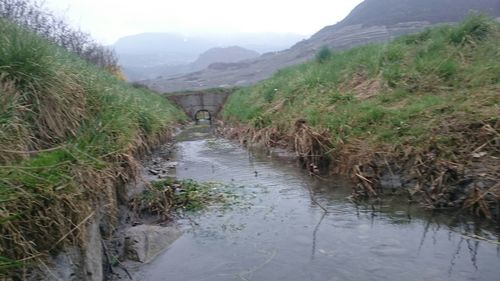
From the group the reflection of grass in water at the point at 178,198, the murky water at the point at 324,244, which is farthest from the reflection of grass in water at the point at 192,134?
the murky water at the point at 324,244

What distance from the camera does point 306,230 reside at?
15.4 feet

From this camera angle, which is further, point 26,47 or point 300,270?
point 26,47

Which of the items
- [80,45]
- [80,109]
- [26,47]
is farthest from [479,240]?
[80,45]

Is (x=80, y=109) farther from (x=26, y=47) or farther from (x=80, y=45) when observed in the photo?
(x=80, y=45)

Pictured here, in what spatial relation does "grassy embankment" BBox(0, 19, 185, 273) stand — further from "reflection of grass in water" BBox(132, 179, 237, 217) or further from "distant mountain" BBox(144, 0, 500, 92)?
"distant mountain" BBox(144, 0, 500, 92)

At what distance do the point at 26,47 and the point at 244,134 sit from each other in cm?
723

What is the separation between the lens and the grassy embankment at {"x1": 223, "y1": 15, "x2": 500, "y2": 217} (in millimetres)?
5176

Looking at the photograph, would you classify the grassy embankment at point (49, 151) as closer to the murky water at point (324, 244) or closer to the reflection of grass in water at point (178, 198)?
the reflection of grass in water at point (178, 198)

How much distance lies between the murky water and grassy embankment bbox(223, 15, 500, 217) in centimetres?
57

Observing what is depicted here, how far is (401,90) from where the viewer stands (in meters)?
8.25

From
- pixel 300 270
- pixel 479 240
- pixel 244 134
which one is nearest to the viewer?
pixel 300 270

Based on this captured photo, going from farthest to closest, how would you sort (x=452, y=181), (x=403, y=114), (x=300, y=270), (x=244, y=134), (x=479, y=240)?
(x=244, y=134) → (x=403, y=114) → (x=452, y=181) → (x=479, y=240) → (x=300, y=270)

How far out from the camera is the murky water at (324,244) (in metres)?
3.75

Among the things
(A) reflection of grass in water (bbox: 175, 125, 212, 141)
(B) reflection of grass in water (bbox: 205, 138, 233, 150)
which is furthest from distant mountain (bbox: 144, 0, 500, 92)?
(B) reflection of grass in water (bbox: 205, 138, 233, 150)
